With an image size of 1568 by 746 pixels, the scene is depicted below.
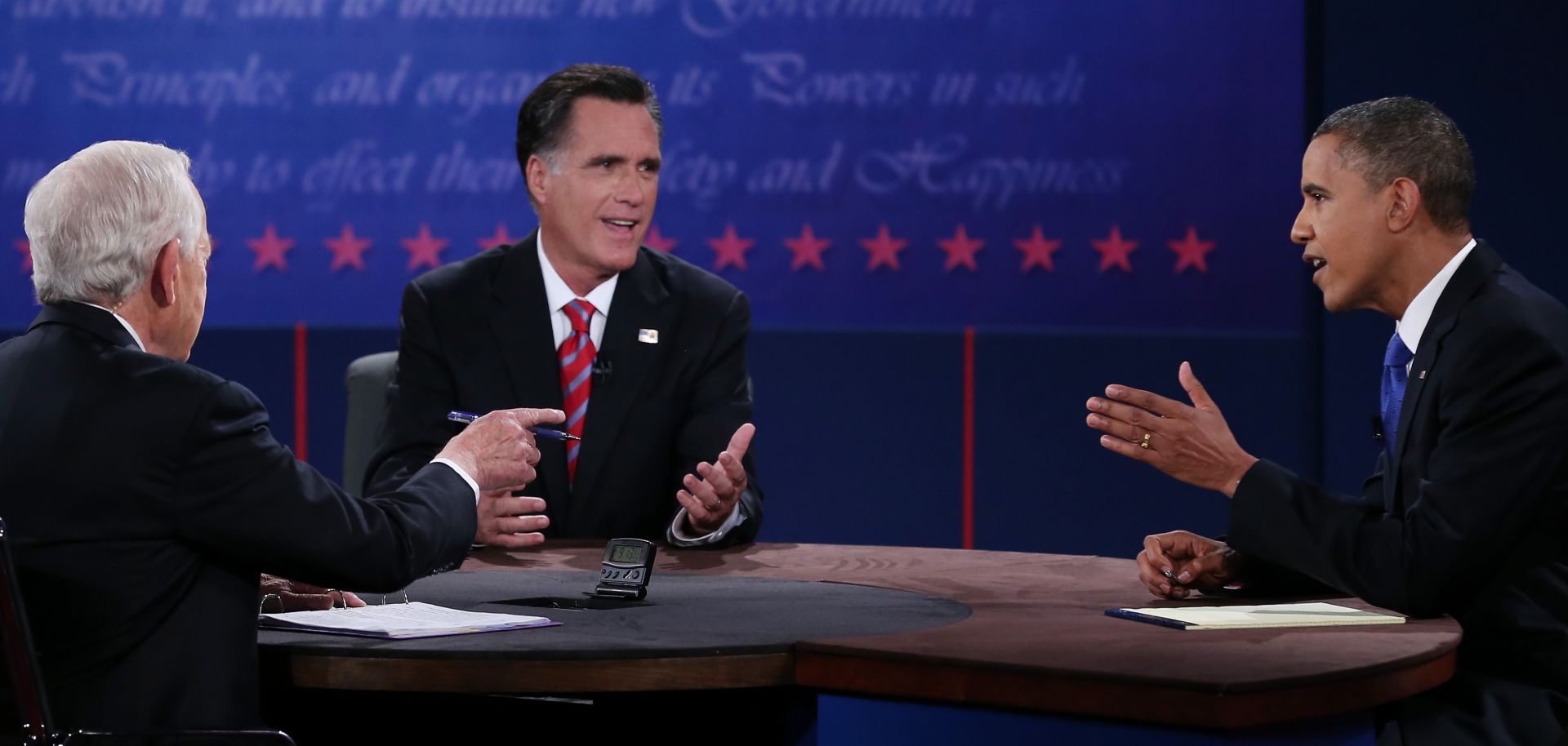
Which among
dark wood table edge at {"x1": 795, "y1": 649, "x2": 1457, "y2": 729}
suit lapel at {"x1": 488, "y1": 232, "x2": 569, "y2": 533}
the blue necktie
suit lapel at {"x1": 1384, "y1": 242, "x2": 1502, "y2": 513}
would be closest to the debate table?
dark wood table edge at {"x1": 795, "y1": 649, "x2": 1457, "y2": 729}

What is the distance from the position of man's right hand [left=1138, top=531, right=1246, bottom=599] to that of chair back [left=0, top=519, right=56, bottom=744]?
1429 millimetres

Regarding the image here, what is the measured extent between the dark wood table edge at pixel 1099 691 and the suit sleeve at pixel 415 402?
148cm

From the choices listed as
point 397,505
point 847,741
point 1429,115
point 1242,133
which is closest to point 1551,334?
point 1429,115

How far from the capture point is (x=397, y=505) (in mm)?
2094

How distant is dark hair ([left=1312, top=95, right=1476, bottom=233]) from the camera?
8.14ft

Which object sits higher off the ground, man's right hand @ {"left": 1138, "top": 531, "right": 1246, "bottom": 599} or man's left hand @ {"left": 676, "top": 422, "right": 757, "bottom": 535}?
man's left hand @ {"left": 676, "top": 422, "right": 757, "bottom": 535}

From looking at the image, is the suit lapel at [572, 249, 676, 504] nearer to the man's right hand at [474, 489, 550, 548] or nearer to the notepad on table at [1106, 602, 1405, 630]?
the man's right hand at [474, 489, 550, 548]

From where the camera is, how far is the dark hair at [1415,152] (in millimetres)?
2480

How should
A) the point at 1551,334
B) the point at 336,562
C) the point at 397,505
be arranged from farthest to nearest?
the point at 1551,334 → the point at 397,505 → the point at 336,562

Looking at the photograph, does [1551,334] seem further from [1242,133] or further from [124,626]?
[1242,133]

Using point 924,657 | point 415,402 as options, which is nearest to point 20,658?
point 924,657

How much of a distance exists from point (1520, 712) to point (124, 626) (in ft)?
5.45

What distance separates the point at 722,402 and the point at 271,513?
153 cm

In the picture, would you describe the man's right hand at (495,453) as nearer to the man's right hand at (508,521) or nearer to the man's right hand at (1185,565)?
the man's right hand at (508,521)
